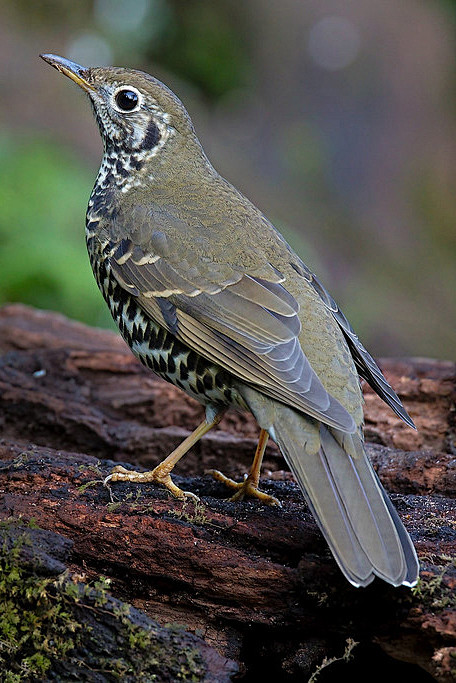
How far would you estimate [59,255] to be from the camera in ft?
28.3

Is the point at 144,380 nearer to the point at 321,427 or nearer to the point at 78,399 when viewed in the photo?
the point at 78,399

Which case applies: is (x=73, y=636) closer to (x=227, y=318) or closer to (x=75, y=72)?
(x=227, y=318)

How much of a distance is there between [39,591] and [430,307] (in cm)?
1121

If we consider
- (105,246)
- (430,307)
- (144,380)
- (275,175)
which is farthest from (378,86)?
(105,246)

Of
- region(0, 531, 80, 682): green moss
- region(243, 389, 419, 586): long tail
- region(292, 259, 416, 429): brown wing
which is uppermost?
region(292, 259, 416, 429): brown wing

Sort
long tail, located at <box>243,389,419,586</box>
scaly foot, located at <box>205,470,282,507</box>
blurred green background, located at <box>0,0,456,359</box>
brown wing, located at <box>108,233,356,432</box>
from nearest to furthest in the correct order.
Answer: long tail, located at <box>243,389,419,586</box> < brown wing, located at <box>108,233,356,432</box> < scaly foot, located at <box>205,470,282,507</box> < blurred green background, located at <box>0,0,456,359</box>

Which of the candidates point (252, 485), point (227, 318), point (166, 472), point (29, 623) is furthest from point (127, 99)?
point (29, 623)

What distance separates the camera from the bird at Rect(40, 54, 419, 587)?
3656mm

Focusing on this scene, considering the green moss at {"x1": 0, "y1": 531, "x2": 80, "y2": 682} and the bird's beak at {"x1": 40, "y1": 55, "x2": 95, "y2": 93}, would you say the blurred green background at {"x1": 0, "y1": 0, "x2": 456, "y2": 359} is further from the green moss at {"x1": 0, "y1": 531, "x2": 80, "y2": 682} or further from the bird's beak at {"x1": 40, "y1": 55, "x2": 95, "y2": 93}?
the green moss at {"x1": 0, "y1": 531, "x2": 80, "y2": 682}

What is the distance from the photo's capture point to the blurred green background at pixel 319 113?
13.6 meters

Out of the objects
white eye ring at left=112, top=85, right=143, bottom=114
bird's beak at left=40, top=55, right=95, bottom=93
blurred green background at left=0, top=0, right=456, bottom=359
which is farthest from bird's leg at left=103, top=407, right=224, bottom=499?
blurred green background at left=0, top=0, right=456, bottom=359

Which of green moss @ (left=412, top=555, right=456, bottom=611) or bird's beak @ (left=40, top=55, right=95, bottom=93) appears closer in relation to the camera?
green moss @ (left=412, top=555, right=456, bottom=611)

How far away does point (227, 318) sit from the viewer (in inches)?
167

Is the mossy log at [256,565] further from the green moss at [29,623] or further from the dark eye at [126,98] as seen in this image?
the dark eye at [126,98]
